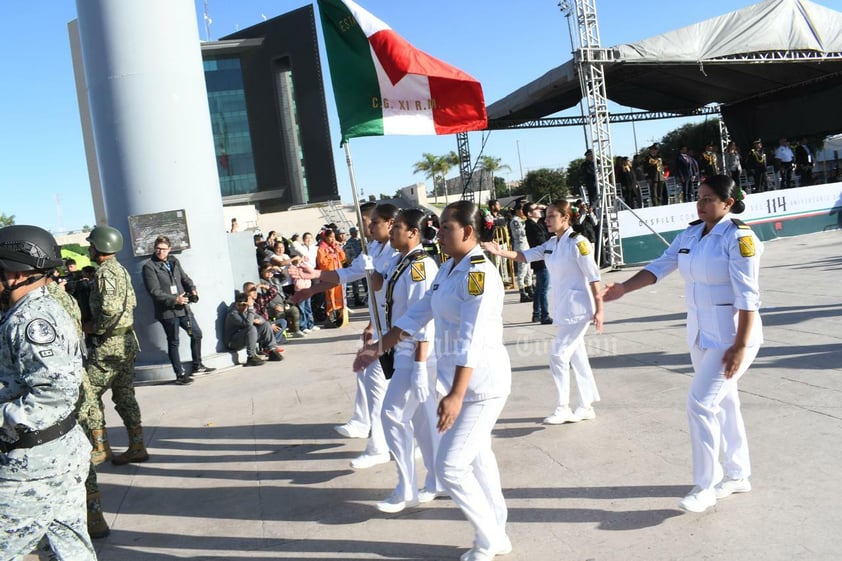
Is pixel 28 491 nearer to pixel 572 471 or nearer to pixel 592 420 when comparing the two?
pixel 572 471

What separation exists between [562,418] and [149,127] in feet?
22.7

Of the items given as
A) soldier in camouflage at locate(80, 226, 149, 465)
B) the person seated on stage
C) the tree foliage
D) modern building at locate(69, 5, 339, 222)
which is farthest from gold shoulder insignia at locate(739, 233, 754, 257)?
modern building at locate(69, 5, 339, 222)

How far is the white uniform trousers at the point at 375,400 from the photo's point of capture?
5500 mm

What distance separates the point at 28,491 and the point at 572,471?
136 inches

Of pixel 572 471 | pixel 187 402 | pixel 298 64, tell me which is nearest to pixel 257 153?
pixel 298 64

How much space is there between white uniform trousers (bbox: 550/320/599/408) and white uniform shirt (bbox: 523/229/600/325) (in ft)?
0.31

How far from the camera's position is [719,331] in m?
4.03

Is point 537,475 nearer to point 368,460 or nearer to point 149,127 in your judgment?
point 368,460

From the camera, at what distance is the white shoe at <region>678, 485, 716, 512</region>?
391 centimetres

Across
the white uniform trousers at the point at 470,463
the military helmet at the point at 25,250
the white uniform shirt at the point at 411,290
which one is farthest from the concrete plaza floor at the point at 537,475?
the military helmet at the point at 25,250

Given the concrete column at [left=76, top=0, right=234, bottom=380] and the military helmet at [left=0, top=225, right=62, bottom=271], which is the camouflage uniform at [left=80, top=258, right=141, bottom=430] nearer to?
the military helmet at [left=0, top=225, right=62, bottom=271]

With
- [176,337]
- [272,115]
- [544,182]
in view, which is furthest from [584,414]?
[272,115]

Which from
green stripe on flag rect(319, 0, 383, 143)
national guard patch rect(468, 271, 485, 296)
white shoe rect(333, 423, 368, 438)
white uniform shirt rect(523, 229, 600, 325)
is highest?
green stripe on flag rect(319, 0, 383, 143)

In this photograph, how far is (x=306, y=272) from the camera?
584cm
